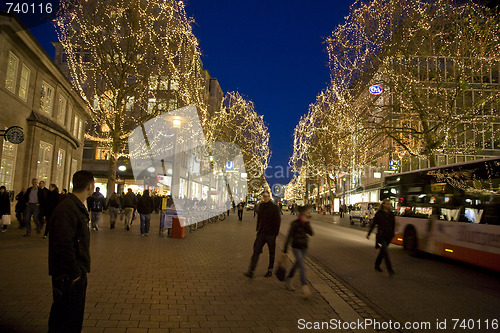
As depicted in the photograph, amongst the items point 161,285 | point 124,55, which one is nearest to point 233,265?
point 161,285

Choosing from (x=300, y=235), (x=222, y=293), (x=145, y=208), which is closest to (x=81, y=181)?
(x=222, y=293)

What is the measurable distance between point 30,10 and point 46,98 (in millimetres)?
6337

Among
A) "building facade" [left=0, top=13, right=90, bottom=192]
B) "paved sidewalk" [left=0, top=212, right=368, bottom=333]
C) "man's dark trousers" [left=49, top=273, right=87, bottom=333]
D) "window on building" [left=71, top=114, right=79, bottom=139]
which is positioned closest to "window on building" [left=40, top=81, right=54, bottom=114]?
"building facade" [left=0, top=13, right=90, bottom=192]

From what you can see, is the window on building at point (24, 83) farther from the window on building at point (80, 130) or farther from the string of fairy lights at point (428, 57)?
the string of fairy lights at point (428, 57)

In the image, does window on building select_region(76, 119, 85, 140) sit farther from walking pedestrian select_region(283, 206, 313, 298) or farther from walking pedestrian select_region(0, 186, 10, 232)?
walking pedestrian select_region(283, 206, 313, 298)

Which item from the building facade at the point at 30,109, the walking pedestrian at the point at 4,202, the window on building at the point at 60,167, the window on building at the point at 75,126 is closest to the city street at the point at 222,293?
the walking pedestrian at the point at 4,202

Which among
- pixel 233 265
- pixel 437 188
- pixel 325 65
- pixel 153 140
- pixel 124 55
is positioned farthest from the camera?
pixel 153 140

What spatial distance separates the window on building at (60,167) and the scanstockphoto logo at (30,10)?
8.12 metres

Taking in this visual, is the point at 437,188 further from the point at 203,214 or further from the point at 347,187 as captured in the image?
the point at 347,187

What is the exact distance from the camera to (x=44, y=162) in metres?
20.2

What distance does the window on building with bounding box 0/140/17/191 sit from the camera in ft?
53.1

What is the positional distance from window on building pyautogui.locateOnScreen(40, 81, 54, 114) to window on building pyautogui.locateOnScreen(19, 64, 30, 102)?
1.67 m

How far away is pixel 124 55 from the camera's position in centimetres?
2375

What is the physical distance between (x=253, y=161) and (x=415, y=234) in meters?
43.4
